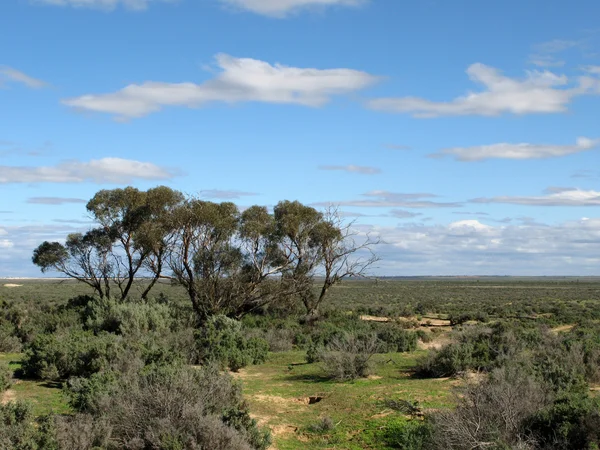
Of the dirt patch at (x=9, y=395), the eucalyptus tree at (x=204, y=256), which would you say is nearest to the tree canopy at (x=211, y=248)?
the eucalyptus tree at (x=204, y=256)

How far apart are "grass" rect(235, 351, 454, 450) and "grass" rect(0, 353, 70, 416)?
401 centimetres

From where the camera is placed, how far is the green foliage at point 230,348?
58.1 ft

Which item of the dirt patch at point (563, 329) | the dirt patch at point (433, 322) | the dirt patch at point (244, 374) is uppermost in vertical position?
the dirt patch at point (244, 374)

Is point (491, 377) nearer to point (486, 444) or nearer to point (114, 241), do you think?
point (486, 444)

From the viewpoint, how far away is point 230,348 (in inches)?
727

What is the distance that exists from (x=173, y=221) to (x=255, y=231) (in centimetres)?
403

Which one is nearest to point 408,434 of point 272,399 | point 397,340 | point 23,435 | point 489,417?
point 489,417

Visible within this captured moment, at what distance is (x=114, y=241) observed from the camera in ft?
101

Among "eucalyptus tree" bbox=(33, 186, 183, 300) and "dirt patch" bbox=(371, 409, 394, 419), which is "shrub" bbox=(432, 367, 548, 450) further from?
"eucalyptus tree" bbox=(33, 186, 183, 300)

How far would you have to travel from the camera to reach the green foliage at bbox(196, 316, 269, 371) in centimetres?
1770

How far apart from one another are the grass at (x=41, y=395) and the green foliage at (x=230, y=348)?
4.35 metres

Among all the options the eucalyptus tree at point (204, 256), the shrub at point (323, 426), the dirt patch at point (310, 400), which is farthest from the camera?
the eucalyptus tree at point (204, 256)

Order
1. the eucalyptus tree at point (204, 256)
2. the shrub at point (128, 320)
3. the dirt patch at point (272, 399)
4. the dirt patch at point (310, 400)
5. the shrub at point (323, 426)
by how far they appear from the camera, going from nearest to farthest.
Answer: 1. the shrub at point (323, 426)
2. the dirt patch at point (272, 399)
3. the dirt patch at point (310, 400)
4. the shrub at point (128, 320)
5. the eucalyptus tree at point (204, 256)

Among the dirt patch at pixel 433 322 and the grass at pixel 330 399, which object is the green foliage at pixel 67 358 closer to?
the grass at pixel 330 399
